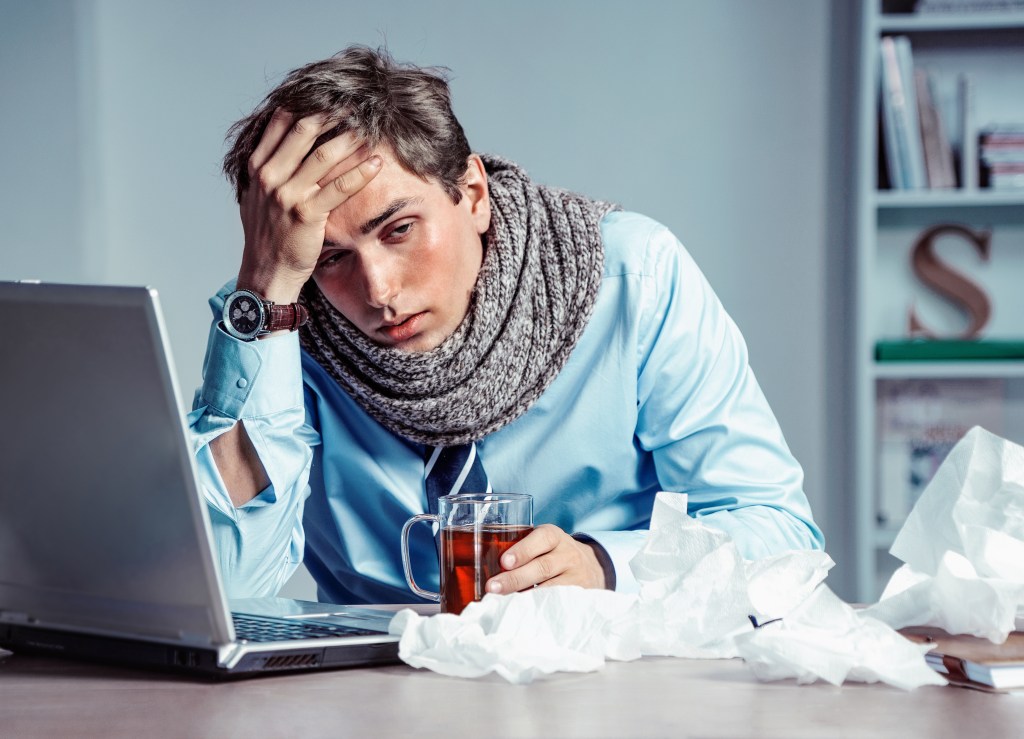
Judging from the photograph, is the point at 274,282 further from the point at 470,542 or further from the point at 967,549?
the point at 967,549

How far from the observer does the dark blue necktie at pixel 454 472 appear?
1441mm

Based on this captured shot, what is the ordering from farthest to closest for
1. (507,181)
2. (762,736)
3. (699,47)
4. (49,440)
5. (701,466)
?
1. (699,47)
2. (507,181)
3. (701,466)
4. (49,440)
5. (762,736)

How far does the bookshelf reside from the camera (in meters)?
2.37

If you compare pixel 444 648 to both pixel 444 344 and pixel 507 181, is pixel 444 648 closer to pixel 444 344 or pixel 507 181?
pixel 444 344

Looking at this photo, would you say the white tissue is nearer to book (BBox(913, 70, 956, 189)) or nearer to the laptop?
the laptop

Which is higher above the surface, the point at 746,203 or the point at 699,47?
the point at 699,47

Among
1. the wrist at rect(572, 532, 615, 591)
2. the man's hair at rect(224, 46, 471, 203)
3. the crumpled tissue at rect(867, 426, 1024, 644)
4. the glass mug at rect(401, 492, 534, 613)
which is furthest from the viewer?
the man's hair at rect(224, 46, 471, 203)

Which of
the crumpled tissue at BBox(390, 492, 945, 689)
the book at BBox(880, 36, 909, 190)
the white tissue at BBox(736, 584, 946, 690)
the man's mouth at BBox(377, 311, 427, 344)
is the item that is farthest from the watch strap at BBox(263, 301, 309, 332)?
the book at BBox(880, 36, 909, 190)

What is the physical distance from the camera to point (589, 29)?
8.66 feet

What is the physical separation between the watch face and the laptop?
0.46 meters

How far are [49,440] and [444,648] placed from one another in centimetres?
30

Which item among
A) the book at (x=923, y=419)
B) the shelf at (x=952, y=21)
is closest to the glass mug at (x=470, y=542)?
the book at (x=923, y=419)

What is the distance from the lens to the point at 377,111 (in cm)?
132

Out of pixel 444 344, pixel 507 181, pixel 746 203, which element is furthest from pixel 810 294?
pixel 444 344
